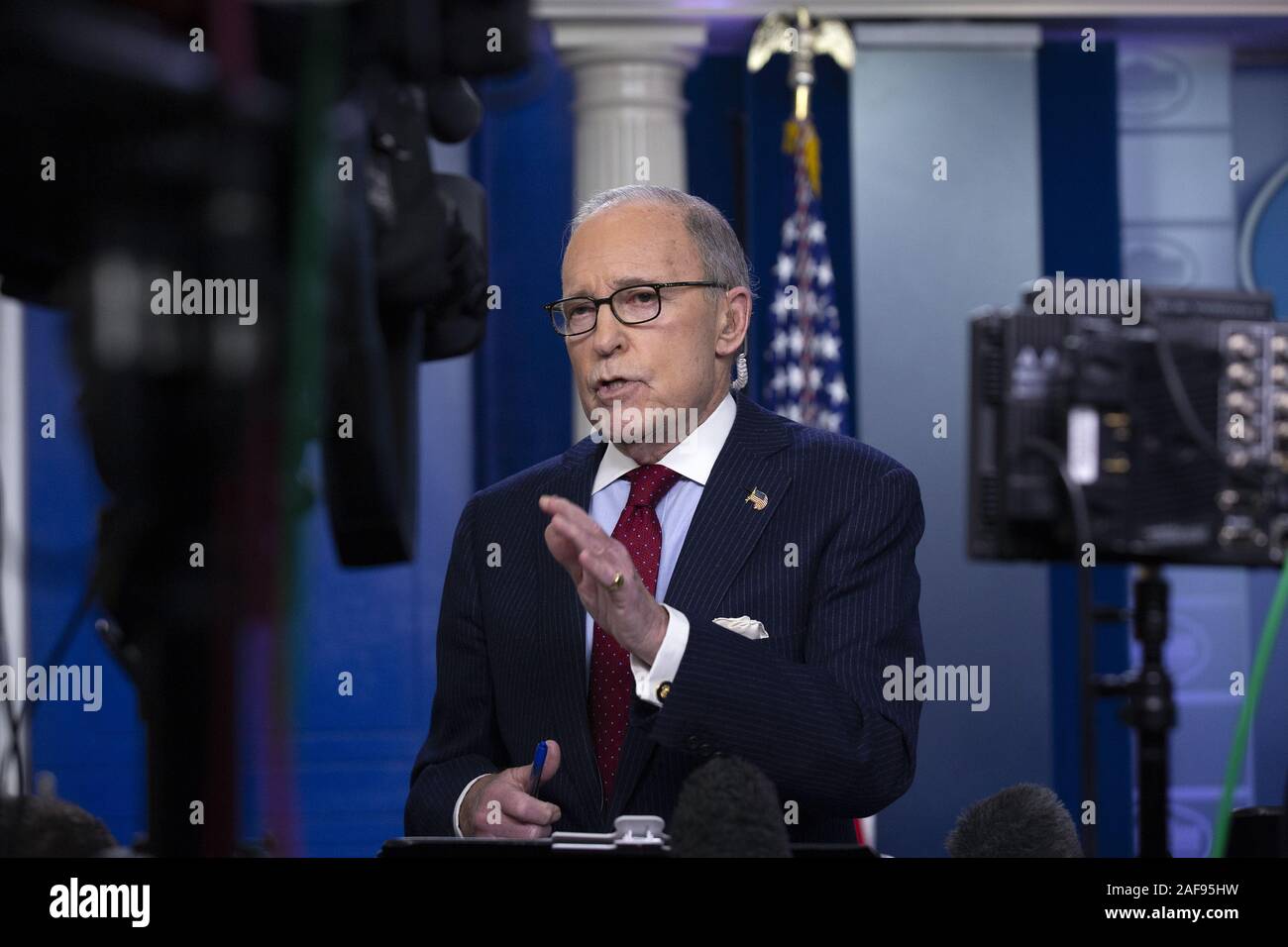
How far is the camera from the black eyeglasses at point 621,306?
190 cm

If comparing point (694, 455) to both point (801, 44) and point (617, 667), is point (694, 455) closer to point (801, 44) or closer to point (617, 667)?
point (617, 667)

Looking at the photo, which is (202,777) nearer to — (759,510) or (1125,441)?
(759,510)

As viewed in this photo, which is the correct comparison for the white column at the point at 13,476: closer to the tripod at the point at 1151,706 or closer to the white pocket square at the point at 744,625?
the white pocket square at the point at 744,625

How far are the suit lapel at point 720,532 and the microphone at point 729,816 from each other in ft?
1.93

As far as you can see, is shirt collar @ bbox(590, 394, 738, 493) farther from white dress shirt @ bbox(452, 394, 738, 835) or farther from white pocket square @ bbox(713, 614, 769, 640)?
white pocket square @ bbox(713, 614, 769, 640)

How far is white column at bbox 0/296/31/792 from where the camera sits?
361 centimetres

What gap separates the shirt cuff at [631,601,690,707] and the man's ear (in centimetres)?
52

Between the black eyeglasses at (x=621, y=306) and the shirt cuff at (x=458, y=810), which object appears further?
the black eyeglasses at (x=621, y=306)

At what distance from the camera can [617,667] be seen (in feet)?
6.10

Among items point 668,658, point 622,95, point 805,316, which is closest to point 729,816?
point 668,658

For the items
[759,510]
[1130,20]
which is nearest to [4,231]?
[759,510]

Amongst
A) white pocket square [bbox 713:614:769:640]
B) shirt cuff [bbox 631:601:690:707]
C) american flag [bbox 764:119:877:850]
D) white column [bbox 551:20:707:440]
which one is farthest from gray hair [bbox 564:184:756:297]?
white column [bbox 551:20:707:440]

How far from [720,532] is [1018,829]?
488mm

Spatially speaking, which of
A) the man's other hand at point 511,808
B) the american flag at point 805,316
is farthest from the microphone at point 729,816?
the american flag at point 805,316
